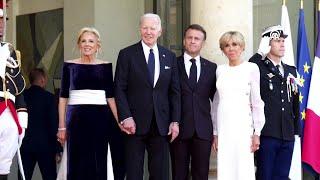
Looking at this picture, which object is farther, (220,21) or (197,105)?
(220,21)

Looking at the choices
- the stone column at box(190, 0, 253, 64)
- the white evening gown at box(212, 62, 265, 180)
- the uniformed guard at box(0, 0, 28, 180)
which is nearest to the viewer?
the uniformed guard at box(0, 0, 28, 180)

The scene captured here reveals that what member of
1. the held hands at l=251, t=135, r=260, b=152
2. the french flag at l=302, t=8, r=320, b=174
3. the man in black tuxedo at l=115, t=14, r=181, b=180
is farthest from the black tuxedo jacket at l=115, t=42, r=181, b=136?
the french flag at l=302, t=8, r=320, b=174

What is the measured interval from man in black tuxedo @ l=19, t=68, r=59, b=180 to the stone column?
1.72 meters

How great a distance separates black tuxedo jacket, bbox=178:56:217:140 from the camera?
5453 mm

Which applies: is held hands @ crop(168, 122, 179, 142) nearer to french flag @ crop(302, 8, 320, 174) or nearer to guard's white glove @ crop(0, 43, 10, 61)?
guard's white glove @ crop(0, 43, 10, 61)

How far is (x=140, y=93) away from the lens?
5254 millimetres

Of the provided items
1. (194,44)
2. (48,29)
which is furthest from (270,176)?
(48,29)

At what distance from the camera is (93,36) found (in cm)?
538

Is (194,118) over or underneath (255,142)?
over

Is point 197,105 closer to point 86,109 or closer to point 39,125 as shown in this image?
point 86,109

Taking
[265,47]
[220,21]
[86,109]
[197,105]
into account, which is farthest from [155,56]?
[220,21]

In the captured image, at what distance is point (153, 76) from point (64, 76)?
2.50 ft

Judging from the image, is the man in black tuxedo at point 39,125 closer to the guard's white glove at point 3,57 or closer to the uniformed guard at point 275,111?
the guard's white glove at point 3,57

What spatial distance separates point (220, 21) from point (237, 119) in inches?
50.9
